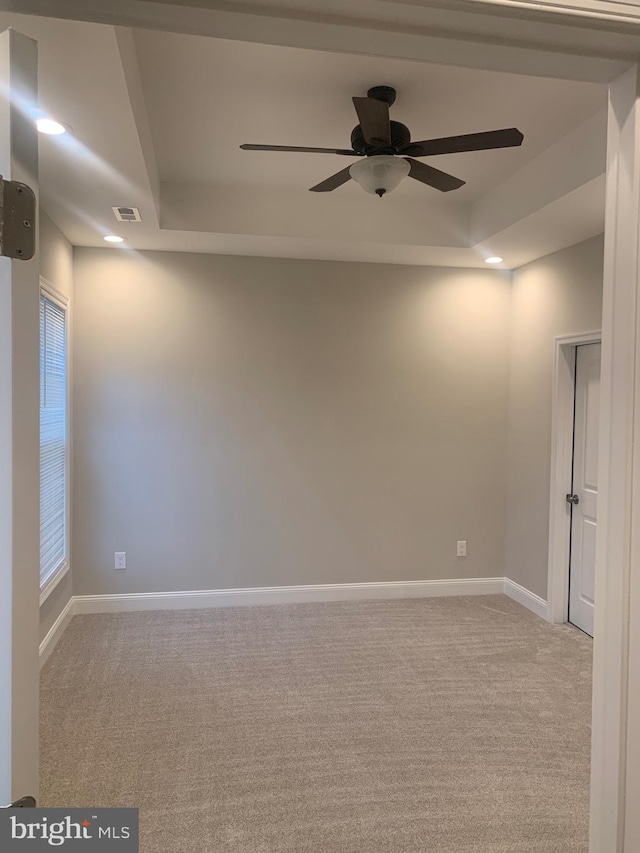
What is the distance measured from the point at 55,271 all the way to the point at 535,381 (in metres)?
3.39

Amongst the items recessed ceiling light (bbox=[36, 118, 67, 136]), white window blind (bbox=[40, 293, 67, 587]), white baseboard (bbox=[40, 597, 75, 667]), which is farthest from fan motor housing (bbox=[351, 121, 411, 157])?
white baseboard (bbox=[40, 597, 75, 667])

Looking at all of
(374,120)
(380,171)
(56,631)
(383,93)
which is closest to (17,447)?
(374,120)

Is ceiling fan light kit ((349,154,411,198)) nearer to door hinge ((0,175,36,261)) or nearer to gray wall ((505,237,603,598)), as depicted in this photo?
gray wall ((505,237,603,598))

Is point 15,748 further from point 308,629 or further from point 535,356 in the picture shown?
point 535,356

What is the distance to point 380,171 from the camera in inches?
99.6

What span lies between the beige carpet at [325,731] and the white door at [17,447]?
160 centimetres

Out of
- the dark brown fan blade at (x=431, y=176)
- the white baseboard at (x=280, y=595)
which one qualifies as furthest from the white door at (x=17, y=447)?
the white baseboard at (x=280, y=595)

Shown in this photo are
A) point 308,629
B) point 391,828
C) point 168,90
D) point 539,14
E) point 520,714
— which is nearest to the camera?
point 539,14

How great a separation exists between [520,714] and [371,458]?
207 centimetres

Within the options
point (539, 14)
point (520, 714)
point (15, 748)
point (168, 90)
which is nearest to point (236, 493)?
point (520, 714)

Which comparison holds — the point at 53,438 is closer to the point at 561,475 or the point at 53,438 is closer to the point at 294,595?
the point at 294,595

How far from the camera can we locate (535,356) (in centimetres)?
416

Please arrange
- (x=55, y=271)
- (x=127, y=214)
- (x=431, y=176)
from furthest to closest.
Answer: (x=55, y=271), (x=127, y=214), (x=431, y=176)

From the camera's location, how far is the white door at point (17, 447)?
0.69 m
